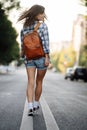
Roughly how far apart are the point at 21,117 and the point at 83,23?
97.7 m

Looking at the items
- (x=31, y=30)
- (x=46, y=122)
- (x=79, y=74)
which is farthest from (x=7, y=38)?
(x=46, y=122)

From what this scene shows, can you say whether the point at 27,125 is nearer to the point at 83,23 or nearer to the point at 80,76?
the point at 80,76

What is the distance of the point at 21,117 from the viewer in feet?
21.3

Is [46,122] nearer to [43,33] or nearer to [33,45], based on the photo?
[33,45]

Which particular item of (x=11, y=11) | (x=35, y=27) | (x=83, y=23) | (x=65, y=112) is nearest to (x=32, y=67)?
(x=35, y=27)

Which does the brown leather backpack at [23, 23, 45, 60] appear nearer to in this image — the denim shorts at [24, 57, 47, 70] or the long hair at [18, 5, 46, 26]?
the denim shorts at [24, 57, 47, 70]

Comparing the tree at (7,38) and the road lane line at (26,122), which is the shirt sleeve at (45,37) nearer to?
the road lane line at (26,122)

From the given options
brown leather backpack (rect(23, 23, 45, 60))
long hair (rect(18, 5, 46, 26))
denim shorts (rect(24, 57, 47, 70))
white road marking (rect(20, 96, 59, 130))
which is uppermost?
long hair (rect(18, 5, 46, 26))

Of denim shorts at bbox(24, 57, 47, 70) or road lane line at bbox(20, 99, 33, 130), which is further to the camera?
denim shorts at bbox(24, 57, 47, 70)

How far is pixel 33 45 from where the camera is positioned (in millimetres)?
6824

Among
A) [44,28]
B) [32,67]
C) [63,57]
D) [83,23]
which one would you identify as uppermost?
[44,28]

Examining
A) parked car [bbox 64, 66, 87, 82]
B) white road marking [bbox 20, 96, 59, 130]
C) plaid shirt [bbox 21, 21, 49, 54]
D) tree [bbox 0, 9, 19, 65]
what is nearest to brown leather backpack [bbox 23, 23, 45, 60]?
plaid shirt [bbox 21, 21, 49, 54]

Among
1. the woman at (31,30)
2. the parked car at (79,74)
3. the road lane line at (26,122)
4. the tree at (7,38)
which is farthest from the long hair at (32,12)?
the tree at (7,38)

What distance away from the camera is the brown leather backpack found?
682cm
